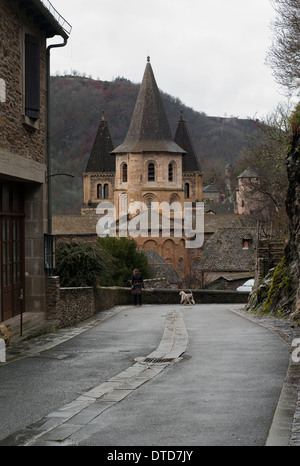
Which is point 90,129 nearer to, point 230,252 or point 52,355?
point 230,252

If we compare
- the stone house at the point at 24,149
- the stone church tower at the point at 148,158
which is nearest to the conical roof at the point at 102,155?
the stone church tower at the point at 148,158

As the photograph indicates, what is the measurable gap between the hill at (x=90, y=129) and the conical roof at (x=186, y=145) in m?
37.2

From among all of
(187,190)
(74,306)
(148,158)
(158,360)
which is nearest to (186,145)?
(187,190)

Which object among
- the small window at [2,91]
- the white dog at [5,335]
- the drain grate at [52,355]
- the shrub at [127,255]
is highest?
the small window at [2,91]

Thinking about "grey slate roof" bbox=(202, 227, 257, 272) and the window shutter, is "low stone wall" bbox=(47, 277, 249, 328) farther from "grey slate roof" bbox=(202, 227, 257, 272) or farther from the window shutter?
"grey slate roof" bbox=(202, 227, 257, 272)

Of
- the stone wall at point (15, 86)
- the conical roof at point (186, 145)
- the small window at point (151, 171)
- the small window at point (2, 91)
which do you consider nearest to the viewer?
the small window at point (2, 91)

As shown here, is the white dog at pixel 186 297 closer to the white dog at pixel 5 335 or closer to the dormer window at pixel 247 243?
the white dog at pixel 5 335

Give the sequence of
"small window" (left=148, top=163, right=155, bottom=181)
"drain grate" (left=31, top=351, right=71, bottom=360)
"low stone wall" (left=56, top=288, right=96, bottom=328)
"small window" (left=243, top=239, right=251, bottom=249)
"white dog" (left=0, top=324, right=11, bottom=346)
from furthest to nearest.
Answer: "small window" (left=148, top=163, right=155, bottom=181) < "small window" (left=243, top=239, right=251, bottom=249) < "low stone wall" (left=56, top=288, right=96, bottom=328) < "white dog" (left=0, top=324, right=11, bottom=346) < "drain grate" (left=31, top=351, right=71, bottom=360)

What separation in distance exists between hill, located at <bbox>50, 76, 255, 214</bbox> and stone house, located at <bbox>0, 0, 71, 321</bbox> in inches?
4621

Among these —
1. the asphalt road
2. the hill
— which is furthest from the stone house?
the hill

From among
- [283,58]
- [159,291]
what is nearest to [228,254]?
[159,291]

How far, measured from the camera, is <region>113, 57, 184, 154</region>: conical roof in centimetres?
8000

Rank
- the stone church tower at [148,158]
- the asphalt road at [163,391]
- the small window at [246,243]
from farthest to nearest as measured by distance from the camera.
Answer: the stone church tower at [148,158]
the small window at [246,243]
the asphalt road at [163,391]

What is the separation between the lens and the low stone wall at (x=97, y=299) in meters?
15.3
